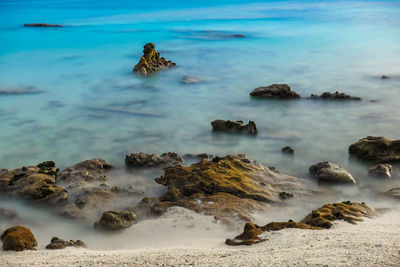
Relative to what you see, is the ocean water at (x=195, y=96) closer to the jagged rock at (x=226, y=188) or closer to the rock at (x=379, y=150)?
the rock at (x=379, y=150)

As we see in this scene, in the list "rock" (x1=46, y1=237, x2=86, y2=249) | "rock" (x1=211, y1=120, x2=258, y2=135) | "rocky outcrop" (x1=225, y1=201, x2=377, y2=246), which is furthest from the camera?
"rock" (x1=211, y1=120, x2=258, y2=135)

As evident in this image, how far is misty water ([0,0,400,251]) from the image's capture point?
13.7 metres

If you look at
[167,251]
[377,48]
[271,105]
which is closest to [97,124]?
[271,105]

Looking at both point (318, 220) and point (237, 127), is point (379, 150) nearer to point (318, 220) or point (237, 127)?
point (237, 127)

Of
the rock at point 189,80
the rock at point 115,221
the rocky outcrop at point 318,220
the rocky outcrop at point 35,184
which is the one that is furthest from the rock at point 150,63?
the rocky outcrop at point 318,220

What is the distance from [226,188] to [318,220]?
7.87 ft

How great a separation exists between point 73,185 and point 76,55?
23.6 meters

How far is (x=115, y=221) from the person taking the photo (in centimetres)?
894

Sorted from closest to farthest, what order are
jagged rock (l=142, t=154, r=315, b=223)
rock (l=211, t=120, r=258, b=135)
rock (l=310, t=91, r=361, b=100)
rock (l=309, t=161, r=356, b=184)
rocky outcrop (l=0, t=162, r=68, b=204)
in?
1. jagged rock (l=142, t=154, r=315, b=223)
2. rocky outcrop (l=0, t=162, r=68, b=204)
3. rock (l=309, t=161, r=356, b=184)
4. rock (l=211, t=120, r=258, b=135)
5. rock (l=310, t=91, r=361, b=100)

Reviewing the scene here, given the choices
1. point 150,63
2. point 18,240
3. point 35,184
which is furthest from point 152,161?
point 150,63

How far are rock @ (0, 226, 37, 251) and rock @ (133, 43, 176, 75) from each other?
17.1 metres

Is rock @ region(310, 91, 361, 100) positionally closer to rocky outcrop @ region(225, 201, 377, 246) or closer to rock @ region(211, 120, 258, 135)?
rock @ region(211, 120, 258, 135)

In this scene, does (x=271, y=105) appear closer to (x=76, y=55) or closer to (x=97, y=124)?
(x=97, y=124)

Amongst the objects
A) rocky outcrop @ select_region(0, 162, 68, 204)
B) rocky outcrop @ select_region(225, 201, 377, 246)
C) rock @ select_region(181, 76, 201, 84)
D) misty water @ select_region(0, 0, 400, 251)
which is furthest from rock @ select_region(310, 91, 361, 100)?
rocky outcrop @ select_region(0, 162, 68, 204)
